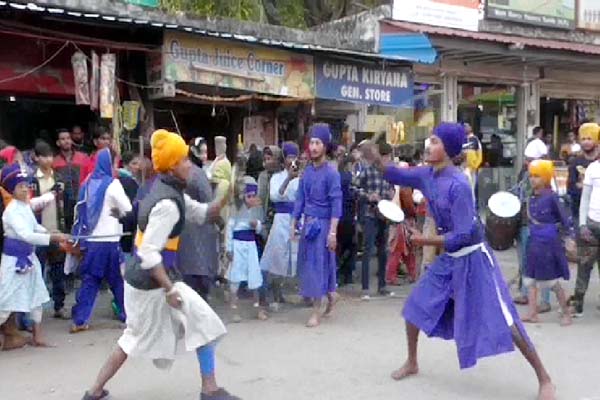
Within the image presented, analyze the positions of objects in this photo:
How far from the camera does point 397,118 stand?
523 inches

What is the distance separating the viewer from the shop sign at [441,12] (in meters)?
12.9

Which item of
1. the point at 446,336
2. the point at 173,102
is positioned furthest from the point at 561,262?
the point at 173,102

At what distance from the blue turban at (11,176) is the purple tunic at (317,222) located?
2555 mm

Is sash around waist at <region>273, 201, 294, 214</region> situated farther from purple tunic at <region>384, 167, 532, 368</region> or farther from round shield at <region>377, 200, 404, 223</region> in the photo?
purple tunic at <region>384, 167, 532, 368</region>

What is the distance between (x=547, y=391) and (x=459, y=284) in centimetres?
90

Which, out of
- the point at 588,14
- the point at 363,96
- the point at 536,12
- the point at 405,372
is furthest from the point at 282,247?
the point at 588,14

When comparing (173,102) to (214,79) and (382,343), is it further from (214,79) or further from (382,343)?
(382,343)

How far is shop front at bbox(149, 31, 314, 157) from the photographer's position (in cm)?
924

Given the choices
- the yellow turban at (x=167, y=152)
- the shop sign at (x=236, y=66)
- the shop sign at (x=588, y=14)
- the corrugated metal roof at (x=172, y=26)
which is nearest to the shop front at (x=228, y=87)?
the shop sign at (x=236, y=66)

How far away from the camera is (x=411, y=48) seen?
462 inches

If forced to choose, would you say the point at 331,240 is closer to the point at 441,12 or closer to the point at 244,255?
the point at 244,255

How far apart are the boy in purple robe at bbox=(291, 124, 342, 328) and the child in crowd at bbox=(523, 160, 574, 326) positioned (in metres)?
2.01

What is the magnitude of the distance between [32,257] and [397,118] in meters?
8.15

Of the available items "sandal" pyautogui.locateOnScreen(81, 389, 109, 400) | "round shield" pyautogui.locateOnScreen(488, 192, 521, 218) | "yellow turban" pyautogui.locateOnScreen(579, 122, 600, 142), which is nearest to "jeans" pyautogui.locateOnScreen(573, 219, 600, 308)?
"round shield" pyautogui.locateOnScreen(488, 192, 521, 218)
